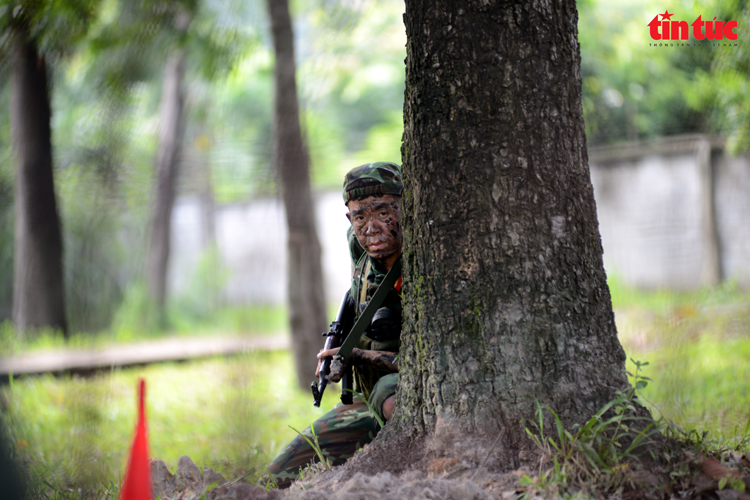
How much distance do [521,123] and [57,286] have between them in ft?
16.5

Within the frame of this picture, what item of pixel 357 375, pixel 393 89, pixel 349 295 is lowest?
pixel 357 375

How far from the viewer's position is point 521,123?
1.67m

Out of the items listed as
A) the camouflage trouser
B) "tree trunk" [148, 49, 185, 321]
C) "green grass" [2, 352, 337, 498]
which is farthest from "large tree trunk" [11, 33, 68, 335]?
"tree trunk" [148, 49, 185, 321]

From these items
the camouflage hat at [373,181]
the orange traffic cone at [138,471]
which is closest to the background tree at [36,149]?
the camouflage hat at [373,181]

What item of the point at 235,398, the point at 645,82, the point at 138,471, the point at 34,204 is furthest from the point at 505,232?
the point at 645,82

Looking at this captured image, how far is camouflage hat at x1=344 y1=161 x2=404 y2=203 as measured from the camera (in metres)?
1.98

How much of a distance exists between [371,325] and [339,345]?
7.2 inches

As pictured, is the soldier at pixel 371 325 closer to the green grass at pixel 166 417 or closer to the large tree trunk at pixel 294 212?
the green grass at pixel 166 417

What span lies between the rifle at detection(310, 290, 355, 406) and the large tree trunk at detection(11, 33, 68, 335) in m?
1.74

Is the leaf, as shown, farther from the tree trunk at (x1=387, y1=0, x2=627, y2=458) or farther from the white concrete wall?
the white concrete wall

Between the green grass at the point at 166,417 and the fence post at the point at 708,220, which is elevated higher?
the fence post at the point at 708,220

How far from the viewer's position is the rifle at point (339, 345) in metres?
1.96

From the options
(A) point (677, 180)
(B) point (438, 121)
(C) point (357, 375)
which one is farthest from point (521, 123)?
(A) point (677, 180)

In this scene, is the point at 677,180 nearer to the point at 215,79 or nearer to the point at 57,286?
the point at 215,79
